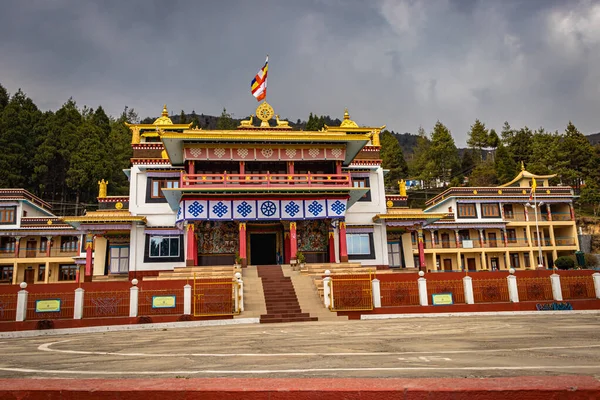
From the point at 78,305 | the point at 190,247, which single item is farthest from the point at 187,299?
the point at 190,247

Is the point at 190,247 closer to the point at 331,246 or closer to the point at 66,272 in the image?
the point at 331,246

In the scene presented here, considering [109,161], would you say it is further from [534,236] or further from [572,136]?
[572,136]

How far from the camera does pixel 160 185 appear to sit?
111 ft

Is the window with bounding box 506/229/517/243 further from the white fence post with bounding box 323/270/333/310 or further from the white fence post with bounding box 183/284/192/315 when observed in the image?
the white fence post with bounding box 183/284/192/315

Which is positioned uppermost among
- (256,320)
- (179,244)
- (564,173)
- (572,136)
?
(572,136)

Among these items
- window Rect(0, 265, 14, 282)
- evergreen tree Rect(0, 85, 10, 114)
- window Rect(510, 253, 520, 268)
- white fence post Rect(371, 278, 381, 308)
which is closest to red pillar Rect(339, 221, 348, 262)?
white fence post Rect(371, 278, 381, 308)

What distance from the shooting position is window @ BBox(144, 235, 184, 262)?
32.0 metres

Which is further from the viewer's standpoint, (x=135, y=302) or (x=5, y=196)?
(x=5, y=196)

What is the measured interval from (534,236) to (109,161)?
2108 inches

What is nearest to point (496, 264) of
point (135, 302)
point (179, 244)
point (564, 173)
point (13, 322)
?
point (564, 173)

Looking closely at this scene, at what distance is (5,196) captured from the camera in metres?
46.8

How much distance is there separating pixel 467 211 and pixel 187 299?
131 ft

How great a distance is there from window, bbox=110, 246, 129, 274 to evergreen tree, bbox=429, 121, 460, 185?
186 ft

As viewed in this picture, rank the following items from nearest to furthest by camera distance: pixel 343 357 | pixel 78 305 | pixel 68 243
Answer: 1. pixel 343 357
2. pixel 78 305
3. pixel 68 243
